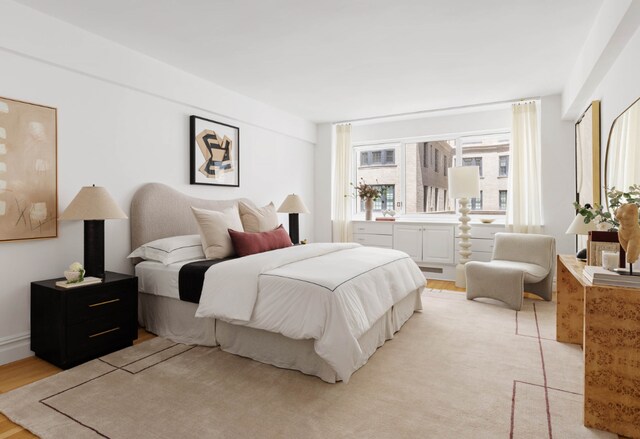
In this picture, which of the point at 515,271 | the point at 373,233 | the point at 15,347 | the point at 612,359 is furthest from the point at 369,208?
the point at 15,347

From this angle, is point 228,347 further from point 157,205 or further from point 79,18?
point 79,18

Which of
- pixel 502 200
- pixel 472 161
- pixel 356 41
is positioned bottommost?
pixel 502 200

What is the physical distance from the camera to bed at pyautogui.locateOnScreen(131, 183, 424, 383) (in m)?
2.21

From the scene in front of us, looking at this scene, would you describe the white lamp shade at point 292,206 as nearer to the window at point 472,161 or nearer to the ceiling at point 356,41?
the ceiling at point 356,41

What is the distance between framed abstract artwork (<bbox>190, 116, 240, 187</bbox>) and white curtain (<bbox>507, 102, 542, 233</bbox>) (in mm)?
3660

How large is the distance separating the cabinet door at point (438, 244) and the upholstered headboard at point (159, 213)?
10.6ft

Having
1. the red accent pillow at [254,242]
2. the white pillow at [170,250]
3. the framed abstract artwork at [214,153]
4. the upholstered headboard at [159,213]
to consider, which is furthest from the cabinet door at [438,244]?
the white pillow at [170,250]

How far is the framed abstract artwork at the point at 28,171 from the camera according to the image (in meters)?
2.55

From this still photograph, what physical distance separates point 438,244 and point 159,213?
377 centimetres

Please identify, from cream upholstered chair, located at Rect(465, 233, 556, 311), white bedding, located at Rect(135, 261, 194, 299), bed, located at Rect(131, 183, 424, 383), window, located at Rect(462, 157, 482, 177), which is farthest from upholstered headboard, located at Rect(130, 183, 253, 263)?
window, located at Rect(462, 157, 482, 177)

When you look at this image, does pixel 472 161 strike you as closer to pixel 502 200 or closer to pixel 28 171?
pixel 502 200

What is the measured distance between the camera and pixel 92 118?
3.10 m

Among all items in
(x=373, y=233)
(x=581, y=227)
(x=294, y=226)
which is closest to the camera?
(x=581, y=227)

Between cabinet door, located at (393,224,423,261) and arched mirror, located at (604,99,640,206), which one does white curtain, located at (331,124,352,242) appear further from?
arched mirror, located at (604,99,640,206)
